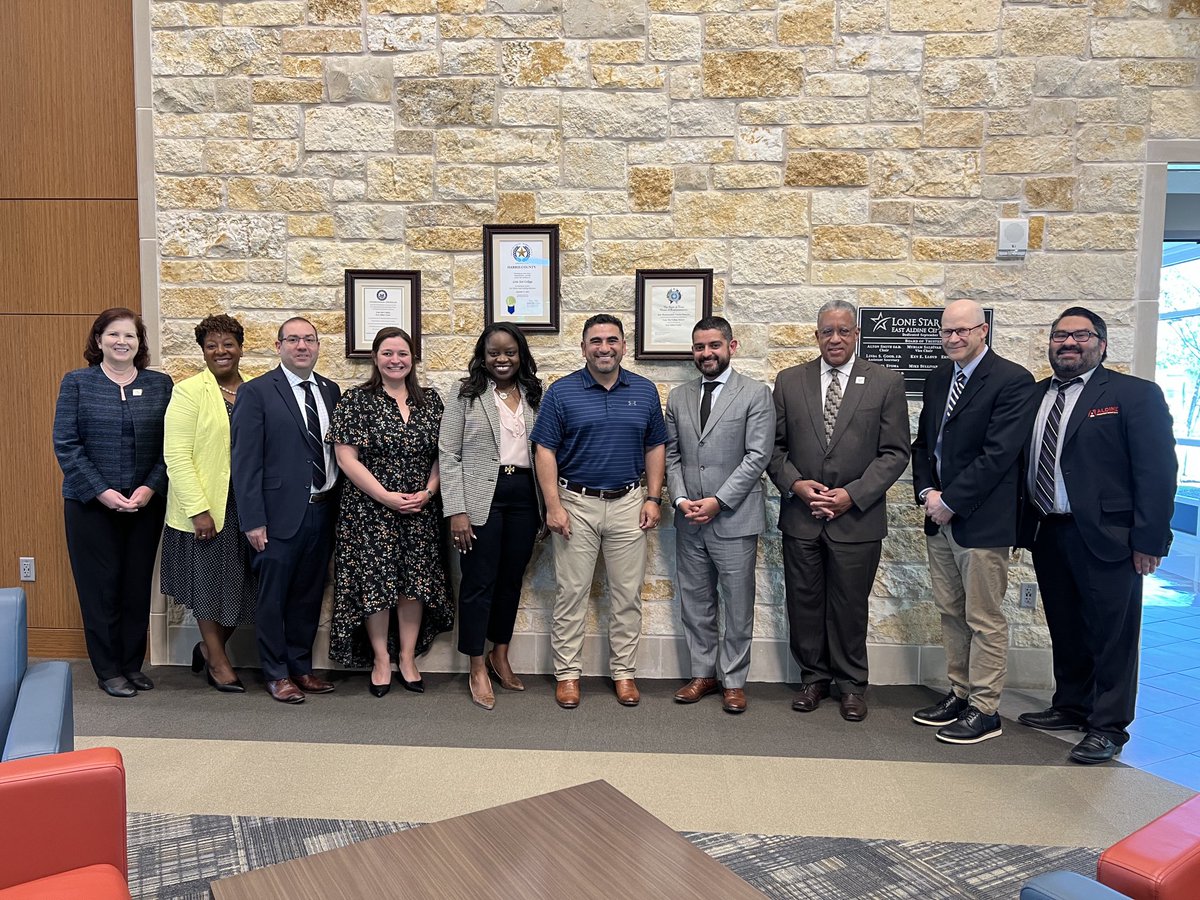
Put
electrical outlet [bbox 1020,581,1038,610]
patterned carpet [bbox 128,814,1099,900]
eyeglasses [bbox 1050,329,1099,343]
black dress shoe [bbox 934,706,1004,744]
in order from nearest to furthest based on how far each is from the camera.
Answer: patterned carpet [bbox 128,814,1099,900]
eyeglasses [bbox 1050,329,1099,343]
black dress shoe [bbox 934,706,1004,744]
electrical outlet [bbox 1020,581,1038,610]

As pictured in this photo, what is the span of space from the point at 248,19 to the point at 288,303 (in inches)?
53.9

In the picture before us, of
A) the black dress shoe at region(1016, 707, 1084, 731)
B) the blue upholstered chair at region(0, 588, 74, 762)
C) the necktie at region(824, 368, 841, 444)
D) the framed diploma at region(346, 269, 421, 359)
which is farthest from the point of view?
the framed diploma at region(346, 269, 421, 359)

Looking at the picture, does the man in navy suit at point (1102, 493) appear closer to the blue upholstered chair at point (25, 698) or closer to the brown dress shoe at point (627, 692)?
the brown dress shoe at point (627, 692)

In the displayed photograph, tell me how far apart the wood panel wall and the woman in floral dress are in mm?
1543

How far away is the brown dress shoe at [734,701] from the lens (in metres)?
3.63

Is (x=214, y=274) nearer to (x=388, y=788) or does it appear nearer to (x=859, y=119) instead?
(x=388, y=788)

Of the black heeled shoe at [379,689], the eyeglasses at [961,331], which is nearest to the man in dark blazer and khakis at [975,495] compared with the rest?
the eyeglasses at [961,331]

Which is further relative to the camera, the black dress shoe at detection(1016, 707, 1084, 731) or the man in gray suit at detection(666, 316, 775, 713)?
the man in gray suit at detection(666, 316, 775, 713)

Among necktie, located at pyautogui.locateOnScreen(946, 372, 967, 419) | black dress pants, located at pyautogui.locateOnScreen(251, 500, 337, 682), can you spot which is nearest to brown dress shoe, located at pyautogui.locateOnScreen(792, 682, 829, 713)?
necktie, located at pyautogui.locateOnScreen(946, 372, 967, 419)

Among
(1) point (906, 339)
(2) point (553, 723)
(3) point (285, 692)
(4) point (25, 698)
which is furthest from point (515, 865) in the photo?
(1) point (906, 339)

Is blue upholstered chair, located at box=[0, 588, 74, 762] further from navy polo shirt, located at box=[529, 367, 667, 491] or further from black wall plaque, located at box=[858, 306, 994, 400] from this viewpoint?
black wall plaque, located at box=[858, 306, 994, 400]

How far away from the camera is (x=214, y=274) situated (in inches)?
161

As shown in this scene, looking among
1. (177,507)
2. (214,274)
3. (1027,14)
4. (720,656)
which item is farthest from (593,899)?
(1027,14)

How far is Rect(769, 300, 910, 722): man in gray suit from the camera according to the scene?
11.7 feet
